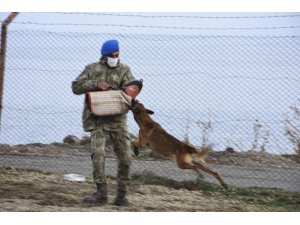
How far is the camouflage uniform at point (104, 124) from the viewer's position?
8.59 metres

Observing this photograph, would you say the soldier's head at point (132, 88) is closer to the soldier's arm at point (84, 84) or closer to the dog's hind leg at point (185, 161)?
the soldier's arm at point (84, 84)

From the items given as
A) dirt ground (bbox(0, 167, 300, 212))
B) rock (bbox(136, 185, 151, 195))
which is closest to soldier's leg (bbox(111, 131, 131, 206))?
dirt ground (bbox(0, 167, 300, 212))

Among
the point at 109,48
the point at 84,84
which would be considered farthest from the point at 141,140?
the point at 109,48

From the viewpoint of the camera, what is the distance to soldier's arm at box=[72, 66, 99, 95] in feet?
28.3

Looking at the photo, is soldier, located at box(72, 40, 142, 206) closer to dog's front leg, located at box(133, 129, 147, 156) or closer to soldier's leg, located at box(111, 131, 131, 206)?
soldier's leg, located at box(111, 131, 131, 206)

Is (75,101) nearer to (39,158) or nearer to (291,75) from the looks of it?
(39,158)

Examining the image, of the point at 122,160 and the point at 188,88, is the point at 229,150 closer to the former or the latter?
the point at 188,88

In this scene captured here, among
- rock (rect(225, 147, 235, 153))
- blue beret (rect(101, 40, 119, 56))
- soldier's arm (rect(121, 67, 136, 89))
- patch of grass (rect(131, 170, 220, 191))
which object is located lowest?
patch of grass (rect(131, 170, 220, 191))

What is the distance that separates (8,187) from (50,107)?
1.77 meters

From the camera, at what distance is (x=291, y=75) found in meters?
10.4

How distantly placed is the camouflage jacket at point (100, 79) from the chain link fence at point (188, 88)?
1290mm

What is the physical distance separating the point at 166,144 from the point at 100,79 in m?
1.40

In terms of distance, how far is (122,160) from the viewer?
875cm

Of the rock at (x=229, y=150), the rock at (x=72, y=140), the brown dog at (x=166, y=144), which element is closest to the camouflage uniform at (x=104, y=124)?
the brown dog at (x=166, y=144)
